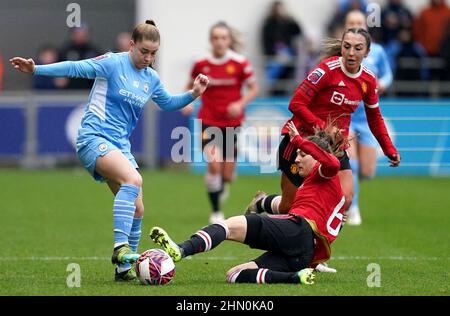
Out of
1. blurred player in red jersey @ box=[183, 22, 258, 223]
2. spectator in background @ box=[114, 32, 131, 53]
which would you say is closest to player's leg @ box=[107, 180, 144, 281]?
blurred player in red jersey @ box=[183, 22, 258, 223]

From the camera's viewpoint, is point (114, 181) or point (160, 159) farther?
point (160, 159)

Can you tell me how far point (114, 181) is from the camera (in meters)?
8.17

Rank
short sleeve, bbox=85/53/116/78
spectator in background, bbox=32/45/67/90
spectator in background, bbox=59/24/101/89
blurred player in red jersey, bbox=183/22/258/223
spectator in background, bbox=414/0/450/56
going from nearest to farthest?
short sleeve, bbox=85/53/116/78
blurred player in red jersey, bbox=183/22/258/223
spectator in background, bbox=59/24/101/89
spectator in background, bbox=32/45/67/90
spectator in background, bbox=414/0/450/56

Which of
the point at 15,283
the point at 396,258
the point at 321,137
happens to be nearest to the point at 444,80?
the point at 396,258

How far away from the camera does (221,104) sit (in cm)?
1374

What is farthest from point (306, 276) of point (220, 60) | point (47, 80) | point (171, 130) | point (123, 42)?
point (47, 80)

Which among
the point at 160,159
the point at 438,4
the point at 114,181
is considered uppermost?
the point at 438,4

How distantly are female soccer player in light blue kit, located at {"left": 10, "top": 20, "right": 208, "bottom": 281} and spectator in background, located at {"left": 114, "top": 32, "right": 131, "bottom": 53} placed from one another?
32.2ft

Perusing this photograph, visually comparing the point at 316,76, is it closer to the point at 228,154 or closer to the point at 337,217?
the point at 337,217

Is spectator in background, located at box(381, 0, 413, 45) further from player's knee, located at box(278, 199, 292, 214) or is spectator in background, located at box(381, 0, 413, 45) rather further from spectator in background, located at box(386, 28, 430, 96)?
player's knee, located at box(278, 199, 292, 214)

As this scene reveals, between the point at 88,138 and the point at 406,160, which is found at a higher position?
the point at 88,138

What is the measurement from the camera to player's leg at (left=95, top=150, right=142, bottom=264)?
25.6 ft

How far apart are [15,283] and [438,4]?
49.6 ft
